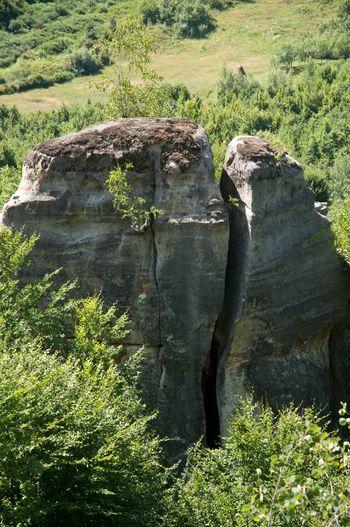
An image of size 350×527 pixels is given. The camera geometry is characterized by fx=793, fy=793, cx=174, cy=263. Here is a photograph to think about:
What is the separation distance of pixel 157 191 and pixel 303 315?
216 inches

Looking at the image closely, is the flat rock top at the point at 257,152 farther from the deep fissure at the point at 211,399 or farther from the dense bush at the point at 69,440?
the dense bush at the point at 69,440

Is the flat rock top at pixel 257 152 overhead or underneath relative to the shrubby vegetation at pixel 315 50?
overhead

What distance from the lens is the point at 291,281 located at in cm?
2239

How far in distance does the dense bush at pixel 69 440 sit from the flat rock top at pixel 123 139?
4212 mm

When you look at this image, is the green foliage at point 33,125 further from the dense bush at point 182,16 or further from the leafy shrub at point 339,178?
the dense bush at point 182,16

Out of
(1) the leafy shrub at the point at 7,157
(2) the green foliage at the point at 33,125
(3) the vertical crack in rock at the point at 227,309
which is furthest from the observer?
(2) the green foliage at the point at 33,125

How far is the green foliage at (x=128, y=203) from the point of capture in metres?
21.5

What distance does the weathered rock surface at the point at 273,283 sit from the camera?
Result: 2181 centimetres

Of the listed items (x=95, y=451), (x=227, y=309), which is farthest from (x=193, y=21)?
(x=95, y=451)

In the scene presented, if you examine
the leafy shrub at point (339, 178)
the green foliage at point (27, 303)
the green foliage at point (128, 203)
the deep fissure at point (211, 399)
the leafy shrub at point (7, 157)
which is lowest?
the leafy shrub at point (339, 178)

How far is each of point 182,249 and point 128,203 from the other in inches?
76.2

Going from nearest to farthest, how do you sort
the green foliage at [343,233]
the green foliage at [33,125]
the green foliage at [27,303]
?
the green foliage at [27,303] < the green foliage at [343,233] < the green foliage at [33,125]

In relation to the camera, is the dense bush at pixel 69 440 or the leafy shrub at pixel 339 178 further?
the leafy shrub at pixel 339 178

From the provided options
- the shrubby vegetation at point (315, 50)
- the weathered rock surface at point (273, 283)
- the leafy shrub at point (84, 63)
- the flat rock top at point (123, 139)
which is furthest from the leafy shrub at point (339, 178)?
the leafy shrub at point (84, 63)
